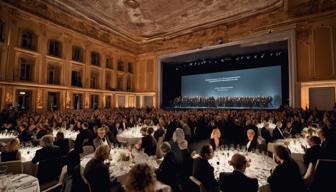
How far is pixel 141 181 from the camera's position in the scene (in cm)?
170

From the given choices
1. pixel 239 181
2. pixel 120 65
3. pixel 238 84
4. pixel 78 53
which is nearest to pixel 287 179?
pixel 239 181

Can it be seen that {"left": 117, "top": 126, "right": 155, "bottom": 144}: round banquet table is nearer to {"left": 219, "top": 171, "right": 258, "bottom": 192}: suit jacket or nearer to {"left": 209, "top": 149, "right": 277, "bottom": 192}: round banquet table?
{"left": 209, "top": 149, "right": 277, "bottom": 192}: round banquet table

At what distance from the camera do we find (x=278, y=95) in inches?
643

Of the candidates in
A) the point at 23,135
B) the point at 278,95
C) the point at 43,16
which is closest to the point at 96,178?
the point at 23,135

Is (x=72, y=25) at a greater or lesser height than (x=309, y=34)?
greater

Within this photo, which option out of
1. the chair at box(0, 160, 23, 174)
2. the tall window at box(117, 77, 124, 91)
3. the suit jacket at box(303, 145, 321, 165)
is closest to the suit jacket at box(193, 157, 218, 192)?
the suit jacket at box(303, 145, 321, 165)

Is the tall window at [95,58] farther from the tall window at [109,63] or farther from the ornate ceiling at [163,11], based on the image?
Result: the ornate ceiling at [163,11]

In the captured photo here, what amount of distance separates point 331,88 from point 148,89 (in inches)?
656

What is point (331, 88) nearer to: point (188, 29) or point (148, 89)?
point (188, 29)

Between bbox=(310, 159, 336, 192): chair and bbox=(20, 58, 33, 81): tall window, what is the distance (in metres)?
16.6

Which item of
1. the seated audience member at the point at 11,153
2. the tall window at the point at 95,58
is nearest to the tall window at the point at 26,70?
the tall window at the point at 95,58

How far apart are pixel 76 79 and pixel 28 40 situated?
15.4 ft

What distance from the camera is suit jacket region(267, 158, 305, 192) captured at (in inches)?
92.6

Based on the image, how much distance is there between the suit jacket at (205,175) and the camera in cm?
262
